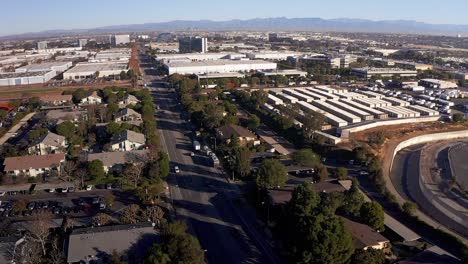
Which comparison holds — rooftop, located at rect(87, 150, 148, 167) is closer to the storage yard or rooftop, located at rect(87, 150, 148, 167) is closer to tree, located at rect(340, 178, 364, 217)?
tree, located at rect(340, 178, 364, 217)

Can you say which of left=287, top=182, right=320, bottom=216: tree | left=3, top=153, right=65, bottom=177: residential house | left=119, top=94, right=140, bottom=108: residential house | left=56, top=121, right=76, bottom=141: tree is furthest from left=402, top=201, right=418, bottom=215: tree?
left=119, top=94, right=140, bottom=108: residential house

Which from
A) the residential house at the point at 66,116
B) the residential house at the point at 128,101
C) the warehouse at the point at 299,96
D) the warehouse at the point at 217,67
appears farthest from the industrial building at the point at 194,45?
the residential house at the point at 66,116

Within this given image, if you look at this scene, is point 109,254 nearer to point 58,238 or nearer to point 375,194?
point 58,238

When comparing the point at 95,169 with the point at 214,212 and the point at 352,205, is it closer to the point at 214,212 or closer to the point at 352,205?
the point at 214,212

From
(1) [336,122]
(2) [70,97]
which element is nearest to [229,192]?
(1) [336,122]

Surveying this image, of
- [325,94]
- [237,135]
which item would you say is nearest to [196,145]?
[237,135]

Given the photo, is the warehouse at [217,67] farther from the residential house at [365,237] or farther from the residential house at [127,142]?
the residential house at [365,237]
